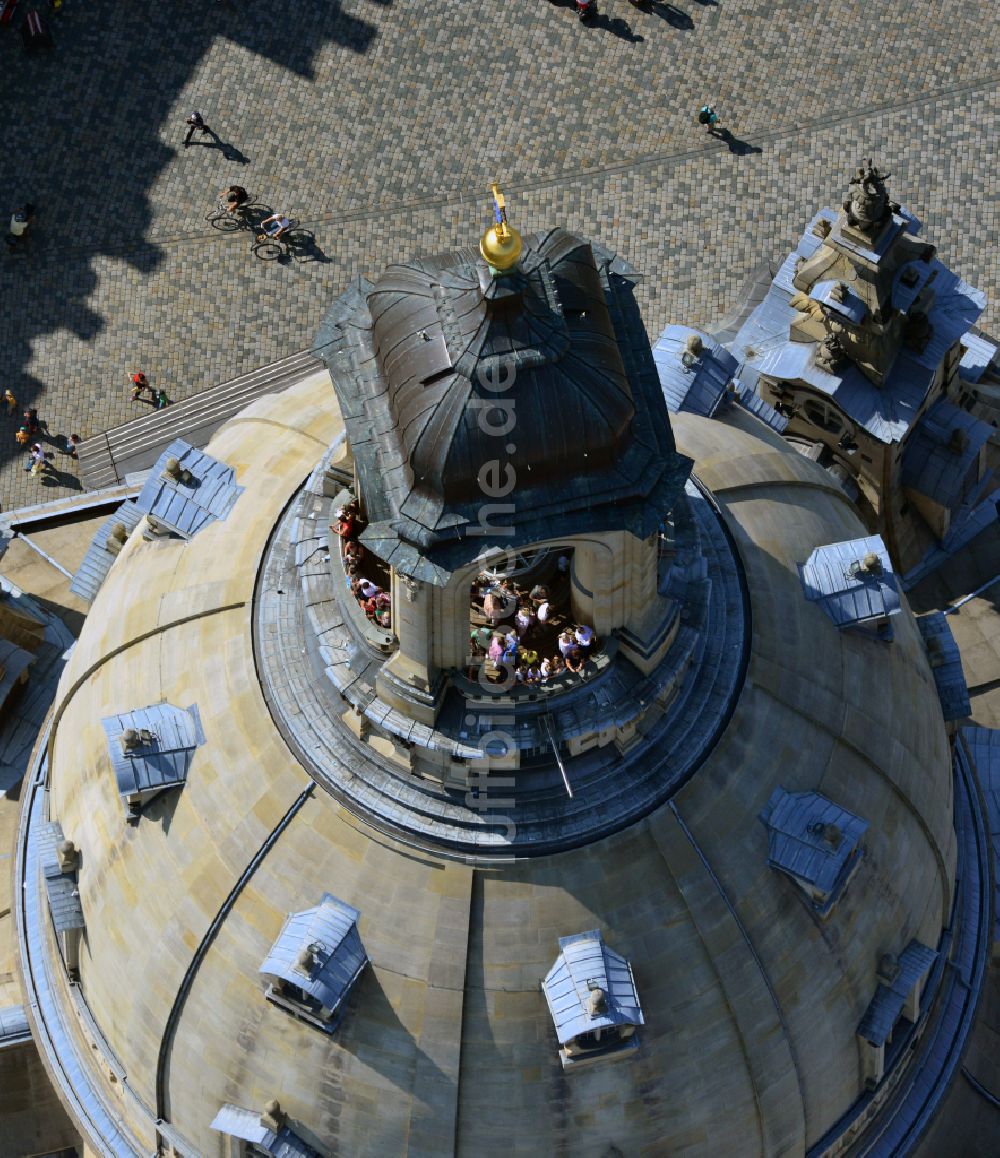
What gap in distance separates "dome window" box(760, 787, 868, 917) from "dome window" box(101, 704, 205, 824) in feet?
57.4

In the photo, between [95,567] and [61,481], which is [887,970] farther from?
[61,481]

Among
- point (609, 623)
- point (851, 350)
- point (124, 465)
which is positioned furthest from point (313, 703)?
point (124, 465)

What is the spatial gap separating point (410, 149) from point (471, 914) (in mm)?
59577

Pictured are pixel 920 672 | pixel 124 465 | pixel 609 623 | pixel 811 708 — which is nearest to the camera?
pixel 609 623

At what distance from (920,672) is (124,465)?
4779 cm

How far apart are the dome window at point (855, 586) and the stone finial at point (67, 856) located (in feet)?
81.9

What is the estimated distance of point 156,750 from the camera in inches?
2425

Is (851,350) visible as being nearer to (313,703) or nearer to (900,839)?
(900,839)

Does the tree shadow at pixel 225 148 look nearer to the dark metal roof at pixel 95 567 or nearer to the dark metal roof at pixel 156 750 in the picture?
the dark metal roof at pixel 95 567

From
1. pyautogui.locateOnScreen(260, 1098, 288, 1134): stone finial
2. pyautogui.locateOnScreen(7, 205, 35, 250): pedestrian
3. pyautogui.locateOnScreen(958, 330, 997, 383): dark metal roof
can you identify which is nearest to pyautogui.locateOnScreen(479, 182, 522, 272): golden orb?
pyautogui.locateOnScreen(260, 1098, 288, 1134): stone finial

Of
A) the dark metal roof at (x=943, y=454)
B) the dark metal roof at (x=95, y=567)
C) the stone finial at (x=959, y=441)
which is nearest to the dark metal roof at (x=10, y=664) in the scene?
the dark metal roof at (x=95, y=567)

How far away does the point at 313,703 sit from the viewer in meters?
60.6

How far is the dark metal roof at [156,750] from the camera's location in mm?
61469

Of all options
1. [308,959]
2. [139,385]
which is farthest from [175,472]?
[139,385]
